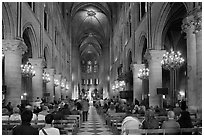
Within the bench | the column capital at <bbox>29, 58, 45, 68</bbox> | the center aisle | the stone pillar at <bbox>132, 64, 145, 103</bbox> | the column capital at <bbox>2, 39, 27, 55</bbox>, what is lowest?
the center aisle

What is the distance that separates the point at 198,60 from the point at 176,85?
69.9ft

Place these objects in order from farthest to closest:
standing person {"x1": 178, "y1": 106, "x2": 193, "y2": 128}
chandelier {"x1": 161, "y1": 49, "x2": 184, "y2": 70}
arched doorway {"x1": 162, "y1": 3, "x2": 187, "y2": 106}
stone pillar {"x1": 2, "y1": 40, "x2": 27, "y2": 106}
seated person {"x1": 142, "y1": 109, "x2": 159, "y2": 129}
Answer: arched doorway {"x1": 162, "y1": 3, "x2": 187, "y2": 106}
stone pillar {"x1": 2, "y1": 40, "x2": 27, "y2": 106}
chandelier {"x1": 161, "y1": 49, "x2": 184, "y2": 70}
standing person {"x1": 178, "y1": 106, "x2": 193, "y2": 128}
seated person {"x1": 142, "y1": 109, "x2": 159, "y2": 129}

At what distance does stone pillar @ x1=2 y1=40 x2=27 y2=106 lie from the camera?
1664cm

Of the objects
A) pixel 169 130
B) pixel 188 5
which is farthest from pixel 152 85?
pixel 169 130

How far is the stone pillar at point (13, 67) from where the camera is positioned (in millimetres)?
16641

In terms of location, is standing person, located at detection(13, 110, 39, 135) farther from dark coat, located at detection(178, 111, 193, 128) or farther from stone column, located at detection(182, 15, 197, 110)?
stone column, located at detection(182, 15, 197, 110)

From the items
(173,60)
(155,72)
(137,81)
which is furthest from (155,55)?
(137,81)

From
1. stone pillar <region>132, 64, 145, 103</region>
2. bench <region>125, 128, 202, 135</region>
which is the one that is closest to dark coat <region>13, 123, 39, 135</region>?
bench <region>125, 128, 202, 135</region>

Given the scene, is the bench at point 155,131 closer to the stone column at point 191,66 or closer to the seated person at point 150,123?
the seated person at point 150,123

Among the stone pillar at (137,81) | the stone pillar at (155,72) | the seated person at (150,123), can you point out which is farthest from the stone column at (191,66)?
the stone pillar at (137,81)

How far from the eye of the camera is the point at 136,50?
26656 mm

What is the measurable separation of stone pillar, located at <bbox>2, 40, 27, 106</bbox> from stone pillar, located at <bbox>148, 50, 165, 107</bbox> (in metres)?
8.55

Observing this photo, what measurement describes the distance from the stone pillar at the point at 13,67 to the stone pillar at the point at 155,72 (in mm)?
8550

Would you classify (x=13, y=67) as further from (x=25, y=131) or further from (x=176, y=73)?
(x=176, y=73)
